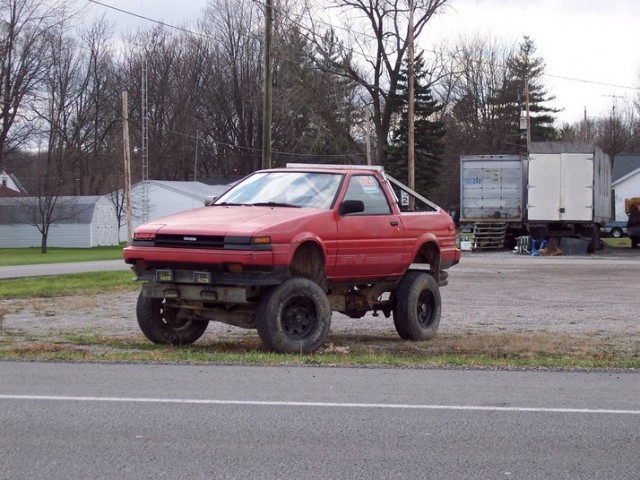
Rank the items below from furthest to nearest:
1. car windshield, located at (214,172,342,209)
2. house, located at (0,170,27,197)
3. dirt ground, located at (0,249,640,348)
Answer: house, located at (0,170,27,197) < dirt ground, located at (0,249,640,348) < car windshield, located at (214,172,342,209)

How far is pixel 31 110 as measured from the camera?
204 feet

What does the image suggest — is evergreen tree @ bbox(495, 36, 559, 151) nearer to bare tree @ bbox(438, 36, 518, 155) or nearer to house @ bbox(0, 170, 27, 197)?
bare tree @ bbox(438, 36, 518, 155)

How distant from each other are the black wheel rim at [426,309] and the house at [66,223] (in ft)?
186

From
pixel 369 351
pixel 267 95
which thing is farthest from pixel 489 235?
pixel 369 351

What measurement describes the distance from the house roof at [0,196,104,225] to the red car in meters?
56.6

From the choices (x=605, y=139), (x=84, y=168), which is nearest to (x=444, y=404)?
(x=84, y=168)

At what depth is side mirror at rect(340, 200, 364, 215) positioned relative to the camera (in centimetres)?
1127

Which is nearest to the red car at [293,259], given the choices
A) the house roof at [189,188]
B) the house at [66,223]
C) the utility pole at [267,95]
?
the utility pole at [267,95]

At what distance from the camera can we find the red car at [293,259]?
33.5 ft

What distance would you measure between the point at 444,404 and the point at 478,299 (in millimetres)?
11485

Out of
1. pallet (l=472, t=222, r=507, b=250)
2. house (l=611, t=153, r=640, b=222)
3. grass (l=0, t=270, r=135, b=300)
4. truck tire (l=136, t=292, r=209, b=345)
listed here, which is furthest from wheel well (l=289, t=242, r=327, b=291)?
house (l=611, t=153, r=640, b=222)

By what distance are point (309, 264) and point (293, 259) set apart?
29 centimetres

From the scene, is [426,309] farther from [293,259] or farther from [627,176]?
[627,176]

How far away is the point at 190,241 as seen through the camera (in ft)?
33.7
